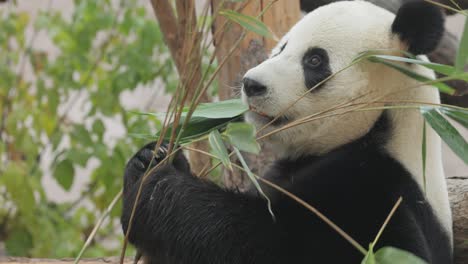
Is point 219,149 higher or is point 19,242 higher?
point 219,149

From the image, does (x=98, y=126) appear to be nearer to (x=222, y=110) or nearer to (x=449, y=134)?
(x=222, y=110)

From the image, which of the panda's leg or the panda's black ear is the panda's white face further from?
the panda's leg

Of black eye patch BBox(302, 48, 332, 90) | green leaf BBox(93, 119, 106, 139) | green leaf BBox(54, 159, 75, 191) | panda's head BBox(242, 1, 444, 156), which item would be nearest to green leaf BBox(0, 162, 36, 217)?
green leaf BBox(54, 159, 75, 191)

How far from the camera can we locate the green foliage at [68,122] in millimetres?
3703

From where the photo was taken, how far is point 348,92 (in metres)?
1.91

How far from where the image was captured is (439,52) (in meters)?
3.62

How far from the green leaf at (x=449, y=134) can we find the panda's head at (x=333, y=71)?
29cm

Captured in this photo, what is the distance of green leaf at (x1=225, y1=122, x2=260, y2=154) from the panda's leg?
0.35 metres

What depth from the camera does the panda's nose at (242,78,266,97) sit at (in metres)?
1.83

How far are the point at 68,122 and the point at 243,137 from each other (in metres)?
3.25

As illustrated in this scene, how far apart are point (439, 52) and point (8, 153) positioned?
2.58 m

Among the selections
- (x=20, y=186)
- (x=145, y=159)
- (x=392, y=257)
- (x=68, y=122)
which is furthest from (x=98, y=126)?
(x=392, y=257)

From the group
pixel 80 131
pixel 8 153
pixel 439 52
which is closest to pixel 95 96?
pixel 80 131

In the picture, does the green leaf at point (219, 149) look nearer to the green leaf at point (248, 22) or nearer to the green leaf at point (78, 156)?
the green leaf at point (248, 22)
